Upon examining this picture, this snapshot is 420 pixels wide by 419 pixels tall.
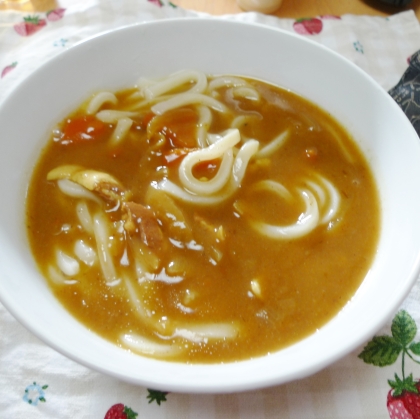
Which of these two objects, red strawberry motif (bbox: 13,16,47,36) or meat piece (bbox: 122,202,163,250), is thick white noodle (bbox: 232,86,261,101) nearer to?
meat piece (bbox: 122,202,163,250)

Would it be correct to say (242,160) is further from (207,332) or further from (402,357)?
(402,357)

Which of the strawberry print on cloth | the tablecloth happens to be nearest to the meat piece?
the tablecloth

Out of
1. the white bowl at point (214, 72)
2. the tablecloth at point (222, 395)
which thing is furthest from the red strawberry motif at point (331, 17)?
the tablecloth at point (222, 395)

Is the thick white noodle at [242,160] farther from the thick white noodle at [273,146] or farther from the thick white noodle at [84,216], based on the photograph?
the thick white noodle at [84,216]

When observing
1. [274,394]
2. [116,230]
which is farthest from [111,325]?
[274,394]

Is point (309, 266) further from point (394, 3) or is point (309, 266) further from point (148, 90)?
point (394, 3)

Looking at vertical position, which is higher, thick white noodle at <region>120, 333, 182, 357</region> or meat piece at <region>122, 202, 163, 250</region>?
meat piece at <region>122, 202, 163, 250</region>

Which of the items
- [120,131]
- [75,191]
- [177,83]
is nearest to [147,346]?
[75,191]

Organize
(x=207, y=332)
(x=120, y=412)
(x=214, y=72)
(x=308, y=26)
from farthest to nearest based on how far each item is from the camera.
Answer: (x=308, y=26) < (x=214, y=72) < (x=207, y=332) < (x=120, y=412)
